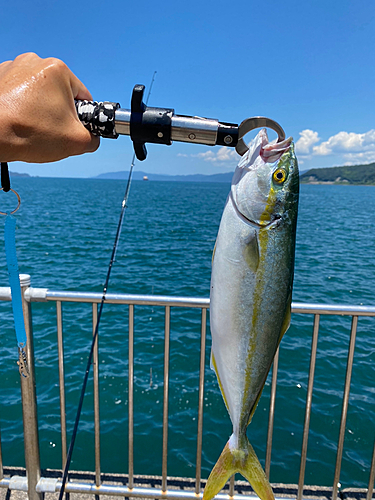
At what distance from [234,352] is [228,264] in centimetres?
37

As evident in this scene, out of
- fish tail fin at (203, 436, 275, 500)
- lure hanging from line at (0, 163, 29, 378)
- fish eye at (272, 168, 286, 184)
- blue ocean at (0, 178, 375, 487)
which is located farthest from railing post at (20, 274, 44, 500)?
blue ocean at (0, 178, 375, 487)

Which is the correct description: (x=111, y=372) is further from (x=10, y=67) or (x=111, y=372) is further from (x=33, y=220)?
(x=33, y=220)

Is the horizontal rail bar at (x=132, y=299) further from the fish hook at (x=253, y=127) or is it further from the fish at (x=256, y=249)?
the fish hook at (x=253, y=127)

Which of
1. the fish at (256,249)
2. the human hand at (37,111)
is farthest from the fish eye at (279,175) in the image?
the human hand at (37,111)

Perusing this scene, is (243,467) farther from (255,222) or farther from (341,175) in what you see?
(341,175)

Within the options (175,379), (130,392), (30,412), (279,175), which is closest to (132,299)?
(130,392)

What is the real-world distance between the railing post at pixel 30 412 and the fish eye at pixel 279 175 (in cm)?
205

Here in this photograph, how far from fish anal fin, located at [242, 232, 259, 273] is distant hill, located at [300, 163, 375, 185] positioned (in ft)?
615

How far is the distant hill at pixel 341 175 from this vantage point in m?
172

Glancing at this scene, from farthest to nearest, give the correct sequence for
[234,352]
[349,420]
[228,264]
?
[349,420] < [234,352] < [228,264]

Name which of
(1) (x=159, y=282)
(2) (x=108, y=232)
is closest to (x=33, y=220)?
(2) (x=108, y=232)

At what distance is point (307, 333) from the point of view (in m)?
10.6

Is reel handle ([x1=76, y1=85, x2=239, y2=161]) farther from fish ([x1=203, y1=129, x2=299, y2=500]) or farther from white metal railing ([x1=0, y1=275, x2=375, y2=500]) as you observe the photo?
white metal railing ([x1=0, y1=275, x2=375, y2=500])

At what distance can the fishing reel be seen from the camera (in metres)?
1.18
